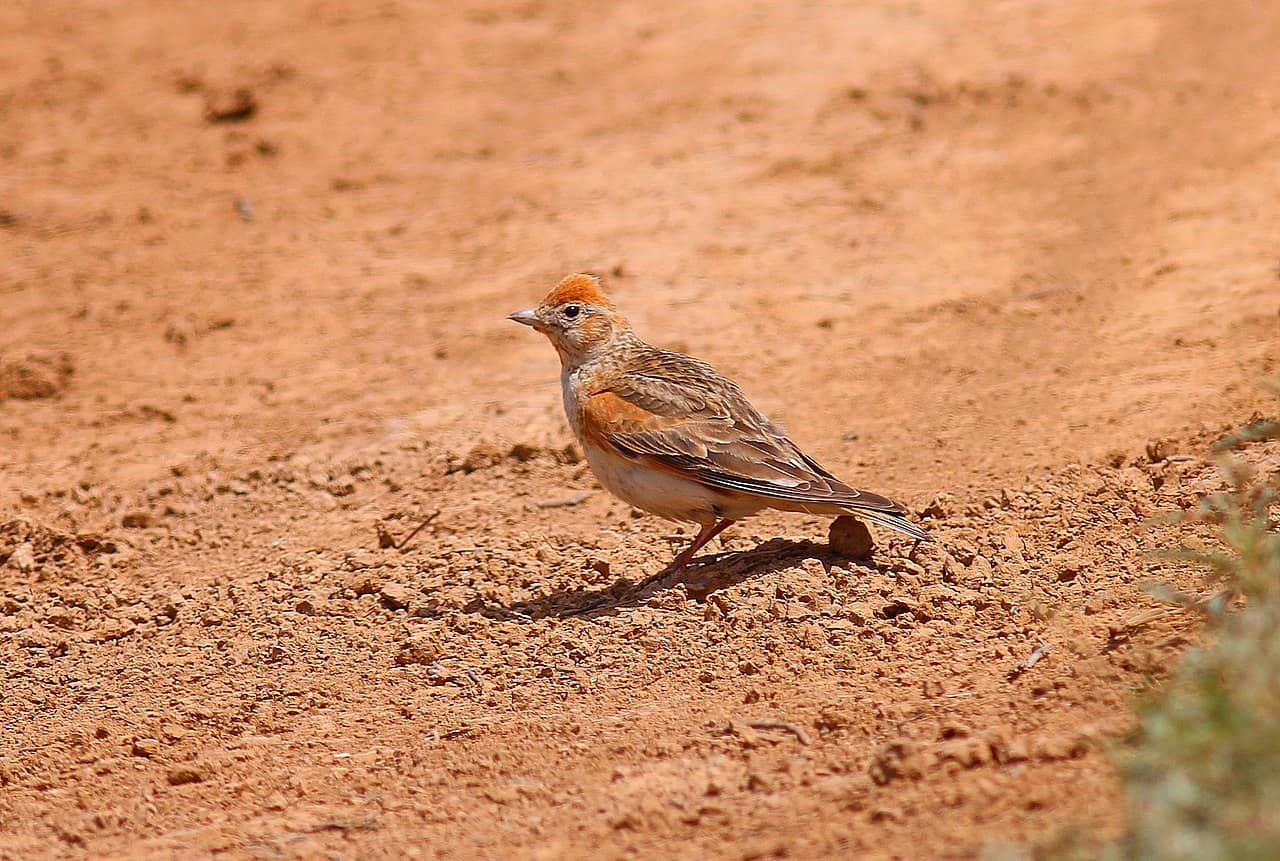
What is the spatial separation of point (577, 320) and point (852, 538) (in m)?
1.81

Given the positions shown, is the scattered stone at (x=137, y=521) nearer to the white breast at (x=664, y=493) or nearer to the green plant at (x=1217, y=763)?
the white breast at (x=664, y=493)

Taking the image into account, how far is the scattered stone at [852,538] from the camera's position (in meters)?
6.34

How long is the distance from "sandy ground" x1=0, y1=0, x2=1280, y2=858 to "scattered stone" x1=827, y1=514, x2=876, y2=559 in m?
0.11

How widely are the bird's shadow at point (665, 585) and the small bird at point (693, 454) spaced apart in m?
0.13

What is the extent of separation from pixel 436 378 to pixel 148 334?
2364mm

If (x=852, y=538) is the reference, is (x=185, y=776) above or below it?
below

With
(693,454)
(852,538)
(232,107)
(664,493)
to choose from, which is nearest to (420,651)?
(664,493)

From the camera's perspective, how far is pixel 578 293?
7.29 m

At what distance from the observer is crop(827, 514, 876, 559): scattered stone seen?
6336 mm

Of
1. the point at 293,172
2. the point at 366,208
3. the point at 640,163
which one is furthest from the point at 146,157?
the point at 640,163

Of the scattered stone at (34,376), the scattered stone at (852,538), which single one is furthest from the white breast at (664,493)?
the scattered stone at (34,376)

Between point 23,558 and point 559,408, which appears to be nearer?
point 23,558

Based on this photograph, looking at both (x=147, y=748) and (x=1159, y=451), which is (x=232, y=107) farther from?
(x=1159, y=451)

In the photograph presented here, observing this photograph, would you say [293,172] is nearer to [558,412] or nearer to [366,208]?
[366,208]
